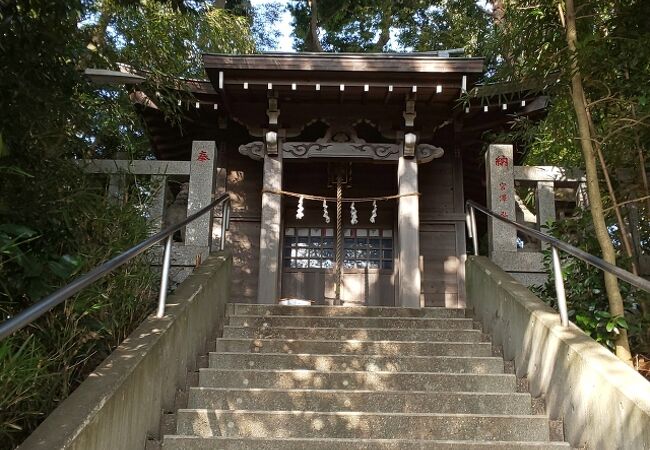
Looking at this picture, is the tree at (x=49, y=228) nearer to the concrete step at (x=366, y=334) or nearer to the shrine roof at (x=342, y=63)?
the concrete step at (x=366, y=334)

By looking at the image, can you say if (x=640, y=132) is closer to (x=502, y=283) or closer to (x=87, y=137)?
(x=502, y=283)

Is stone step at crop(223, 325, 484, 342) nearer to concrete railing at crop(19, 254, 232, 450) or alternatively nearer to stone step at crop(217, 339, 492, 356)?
stone step at crop(217, 339, 492, 356)

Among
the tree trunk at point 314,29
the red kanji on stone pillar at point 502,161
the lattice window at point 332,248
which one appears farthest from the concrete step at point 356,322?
the tree trunk at point 314,29

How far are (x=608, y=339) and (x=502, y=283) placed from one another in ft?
2.97

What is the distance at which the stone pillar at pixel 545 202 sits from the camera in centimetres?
605

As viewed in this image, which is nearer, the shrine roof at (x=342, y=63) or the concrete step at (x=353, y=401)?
the concrete step at (x=353, y=401)

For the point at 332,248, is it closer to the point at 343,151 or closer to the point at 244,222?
the point at 244,222

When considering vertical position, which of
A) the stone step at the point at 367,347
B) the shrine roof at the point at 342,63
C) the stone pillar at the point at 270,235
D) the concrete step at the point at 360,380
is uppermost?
the shrine roof at the point at 342,63

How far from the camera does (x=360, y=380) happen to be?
3.96 meters

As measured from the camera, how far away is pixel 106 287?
12.7 feet

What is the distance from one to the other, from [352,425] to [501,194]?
11.6 ft

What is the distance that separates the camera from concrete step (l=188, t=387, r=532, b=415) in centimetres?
370

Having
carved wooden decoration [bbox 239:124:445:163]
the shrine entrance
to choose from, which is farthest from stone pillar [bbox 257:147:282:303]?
the shrine entrance

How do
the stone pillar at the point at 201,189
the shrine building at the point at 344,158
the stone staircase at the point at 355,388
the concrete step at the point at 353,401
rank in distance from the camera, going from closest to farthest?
the stone staircase at the point at 355,388 → the concrete step at the point at 353,401 → the stone pillar at the point at 201,189 → the shrine building at the point at 344,158
